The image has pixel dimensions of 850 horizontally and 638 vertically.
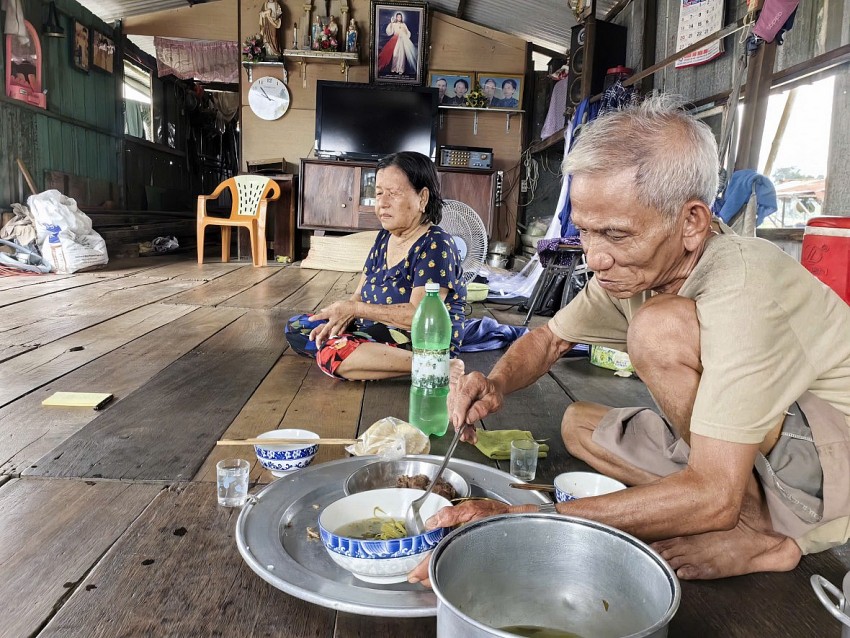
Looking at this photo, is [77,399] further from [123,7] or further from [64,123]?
[123,7]

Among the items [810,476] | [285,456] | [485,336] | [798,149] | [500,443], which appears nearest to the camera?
[810,476]

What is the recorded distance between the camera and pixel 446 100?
8062 mm

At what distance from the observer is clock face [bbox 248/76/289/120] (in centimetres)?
796

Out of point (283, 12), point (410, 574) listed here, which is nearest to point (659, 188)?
point (410, 574)

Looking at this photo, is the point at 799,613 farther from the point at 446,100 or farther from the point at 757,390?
the point at 446,100

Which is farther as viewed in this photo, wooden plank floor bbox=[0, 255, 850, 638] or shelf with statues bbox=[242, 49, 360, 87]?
shelf with statues bbox=[242, 49, 360, 87]

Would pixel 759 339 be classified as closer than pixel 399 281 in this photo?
Yes

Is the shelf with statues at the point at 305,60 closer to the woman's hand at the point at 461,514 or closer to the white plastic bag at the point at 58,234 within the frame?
the white plastic bag at the point at 58,234

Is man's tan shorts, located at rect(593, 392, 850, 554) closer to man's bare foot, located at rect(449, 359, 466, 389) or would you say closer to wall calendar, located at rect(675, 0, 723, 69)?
man's bare foot, located at rect(449, 359, 466, 389)

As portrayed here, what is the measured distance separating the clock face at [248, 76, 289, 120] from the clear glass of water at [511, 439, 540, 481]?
7.46 m

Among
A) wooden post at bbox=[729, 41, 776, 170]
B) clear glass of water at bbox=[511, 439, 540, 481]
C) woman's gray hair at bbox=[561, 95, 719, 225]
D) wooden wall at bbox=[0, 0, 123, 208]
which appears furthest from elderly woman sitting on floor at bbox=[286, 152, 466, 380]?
wooden wall at bbox=[0, 0, 123, 208]

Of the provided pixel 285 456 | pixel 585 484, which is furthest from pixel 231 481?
pixel 585 484

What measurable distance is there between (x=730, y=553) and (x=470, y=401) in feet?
1.83

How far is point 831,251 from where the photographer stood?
2465mm
